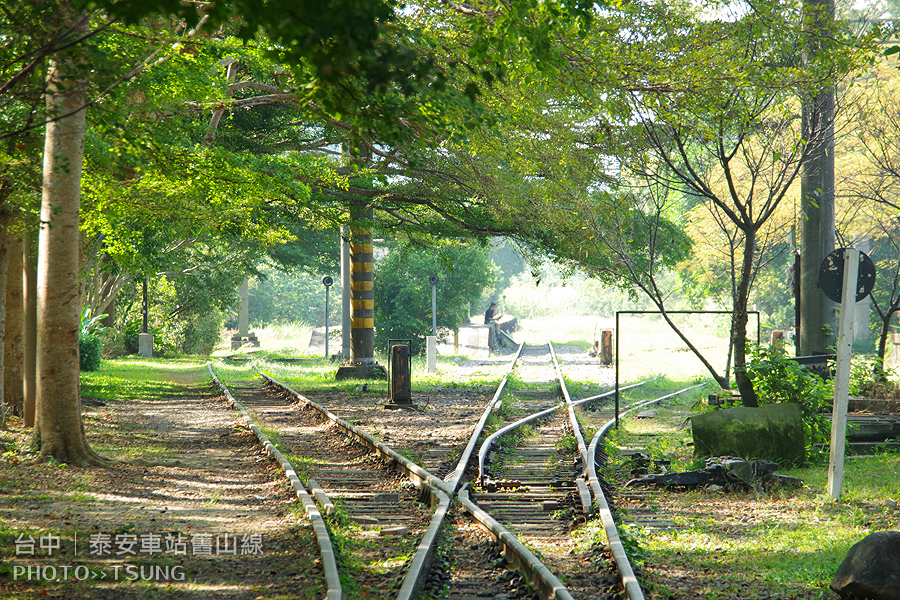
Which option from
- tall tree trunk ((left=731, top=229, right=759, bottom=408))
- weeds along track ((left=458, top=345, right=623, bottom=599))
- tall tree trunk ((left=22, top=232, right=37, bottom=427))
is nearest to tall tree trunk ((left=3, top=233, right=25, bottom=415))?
tall tree trunk ((left=22, top=232, right=37, bottom=427))

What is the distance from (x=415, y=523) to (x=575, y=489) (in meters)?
2.10

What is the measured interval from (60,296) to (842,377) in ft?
28.0

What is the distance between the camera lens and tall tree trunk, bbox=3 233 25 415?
12.2m

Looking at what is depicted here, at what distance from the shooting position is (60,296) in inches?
352

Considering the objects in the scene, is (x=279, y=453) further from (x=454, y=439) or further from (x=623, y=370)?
(x=623, y=370)

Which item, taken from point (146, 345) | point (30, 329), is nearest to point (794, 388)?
point (30, 329)

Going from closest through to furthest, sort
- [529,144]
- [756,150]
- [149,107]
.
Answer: [149,107] → [529,144] → [756,150]

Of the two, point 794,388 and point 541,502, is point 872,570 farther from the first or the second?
point 794,388

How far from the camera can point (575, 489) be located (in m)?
8.39

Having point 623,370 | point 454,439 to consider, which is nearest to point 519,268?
point 623,370

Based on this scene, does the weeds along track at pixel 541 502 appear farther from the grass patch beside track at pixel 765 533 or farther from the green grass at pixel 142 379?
the green grass at pixel 142 379

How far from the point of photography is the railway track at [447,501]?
18.0 ft

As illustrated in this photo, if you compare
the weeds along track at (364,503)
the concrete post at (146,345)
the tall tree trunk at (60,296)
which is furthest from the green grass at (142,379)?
the tall tree trunk at (60,296)

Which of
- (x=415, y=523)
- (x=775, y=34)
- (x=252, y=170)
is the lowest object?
(x=415, y=523)
